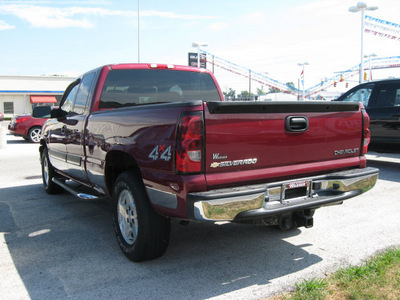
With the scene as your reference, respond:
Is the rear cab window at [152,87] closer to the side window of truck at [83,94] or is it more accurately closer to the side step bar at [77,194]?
the side window of truck at [83,94]

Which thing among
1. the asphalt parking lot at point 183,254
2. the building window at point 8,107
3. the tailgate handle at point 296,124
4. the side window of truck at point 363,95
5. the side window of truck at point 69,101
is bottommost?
the asphalt parking lot at point 183,254

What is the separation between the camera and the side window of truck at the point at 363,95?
8883 millimetres

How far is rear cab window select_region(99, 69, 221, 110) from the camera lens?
4617 millimetres

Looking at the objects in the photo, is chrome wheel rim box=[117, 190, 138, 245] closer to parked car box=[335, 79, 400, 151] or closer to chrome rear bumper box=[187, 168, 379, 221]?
chrome rear bumper box=[187, 168, 379, 221]

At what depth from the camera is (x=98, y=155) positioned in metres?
4.20

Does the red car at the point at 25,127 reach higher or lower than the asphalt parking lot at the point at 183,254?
higher

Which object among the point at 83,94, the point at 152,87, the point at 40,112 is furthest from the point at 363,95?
the point at 40,112

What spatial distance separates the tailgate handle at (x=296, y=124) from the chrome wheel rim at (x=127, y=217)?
158 cm

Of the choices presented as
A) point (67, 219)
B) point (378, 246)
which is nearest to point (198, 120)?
point (378, 246)

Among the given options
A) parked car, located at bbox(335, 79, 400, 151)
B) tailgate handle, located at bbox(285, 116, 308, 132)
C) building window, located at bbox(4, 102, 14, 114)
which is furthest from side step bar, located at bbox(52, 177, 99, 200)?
building window, located at bbox(4, 102, 14, 114)

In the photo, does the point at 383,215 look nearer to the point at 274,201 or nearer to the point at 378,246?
the point at 378,246

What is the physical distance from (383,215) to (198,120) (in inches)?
137

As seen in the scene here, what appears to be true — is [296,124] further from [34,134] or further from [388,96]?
[34,134]

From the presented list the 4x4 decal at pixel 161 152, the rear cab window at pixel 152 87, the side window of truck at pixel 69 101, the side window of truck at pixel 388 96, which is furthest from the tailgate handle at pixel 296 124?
the side window of truck at pixel 388 96
